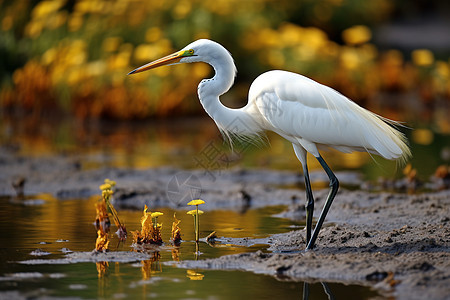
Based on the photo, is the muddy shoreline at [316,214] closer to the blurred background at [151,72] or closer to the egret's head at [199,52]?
the egret's head at [199,52]

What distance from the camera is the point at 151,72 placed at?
1791 centimetres

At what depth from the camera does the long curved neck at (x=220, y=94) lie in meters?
6.88

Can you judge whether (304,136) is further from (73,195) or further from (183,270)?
(73,195)

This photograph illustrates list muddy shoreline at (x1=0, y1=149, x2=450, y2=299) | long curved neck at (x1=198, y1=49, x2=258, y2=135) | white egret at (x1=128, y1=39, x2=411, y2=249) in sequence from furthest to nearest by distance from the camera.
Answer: long curved neck at (x1=198, y1=49, x2=258, y2=135) → white egret at (x1=128, y1=39, x2=411, y2=249) → muddy shoreline at (x1=0, y1=149, x2=450, y2=299)

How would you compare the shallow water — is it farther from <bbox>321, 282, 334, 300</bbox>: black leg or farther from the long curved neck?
the long curved neck

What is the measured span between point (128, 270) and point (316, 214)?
320 cm

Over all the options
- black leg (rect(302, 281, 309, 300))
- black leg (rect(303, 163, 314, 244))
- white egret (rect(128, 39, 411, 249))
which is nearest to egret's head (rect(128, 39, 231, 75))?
white egret (rect(128, 39, 411, 249))

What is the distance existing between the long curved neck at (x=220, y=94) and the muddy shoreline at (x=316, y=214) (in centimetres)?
101

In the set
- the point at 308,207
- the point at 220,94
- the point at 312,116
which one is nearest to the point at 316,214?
the point at 308,207

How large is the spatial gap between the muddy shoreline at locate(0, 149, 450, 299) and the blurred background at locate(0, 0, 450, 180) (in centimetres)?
364

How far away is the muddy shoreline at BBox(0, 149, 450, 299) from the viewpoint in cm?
561

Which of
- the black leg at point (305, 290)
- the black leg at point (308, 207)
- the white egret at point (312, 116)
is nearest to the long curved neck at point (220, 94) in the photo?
the white egret at point (312, 116)

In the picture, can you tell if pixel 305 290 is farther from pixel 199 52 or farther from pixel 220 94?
pixel 199 52

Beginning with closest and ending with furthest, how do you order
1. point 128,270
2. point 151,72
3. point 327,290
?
1. point 327,290
2. point 128,270
3. point 151,72
